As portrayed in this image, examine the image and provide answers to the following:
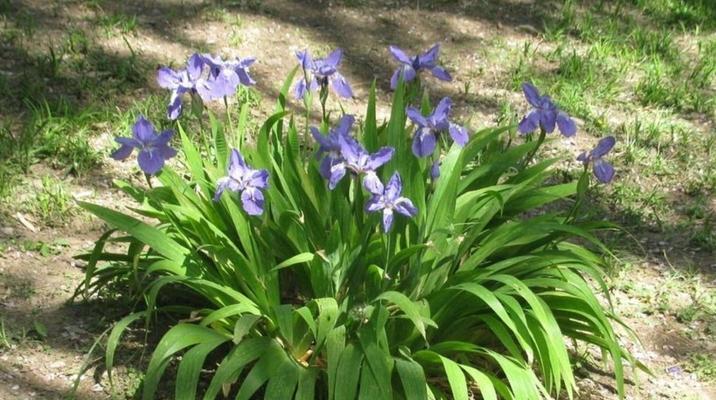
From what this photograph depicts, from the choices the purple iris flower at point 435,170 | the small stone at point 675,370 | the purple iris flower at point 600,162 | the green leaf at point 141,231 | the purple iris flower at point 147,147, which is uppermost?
the purple iris flower at point 147,147

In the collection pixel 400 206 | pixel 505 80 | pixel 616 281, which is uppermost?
pixel 400 206

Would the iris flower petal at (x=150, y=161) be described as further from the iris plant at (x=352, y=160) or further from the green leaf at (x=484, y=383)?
the green leaf at (x=484, y=383)

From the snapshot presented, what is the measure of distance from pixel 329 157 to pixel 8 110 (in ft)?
7.49

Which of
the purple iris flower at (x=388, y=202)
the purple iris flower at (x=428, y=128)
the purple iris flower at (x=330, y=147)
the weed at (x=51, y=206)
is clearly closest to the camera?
the purple iris flower at (x=388, y=202)

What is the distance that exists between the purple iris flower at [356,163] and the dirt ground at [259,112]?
1008 millimetres

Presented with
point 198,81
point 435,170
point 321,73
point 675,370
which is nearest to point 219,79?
point 198,81

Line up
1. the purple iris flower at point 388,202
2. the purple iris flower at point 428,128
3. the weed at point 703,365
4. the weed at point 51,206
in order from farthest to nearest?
1. the weed at point 51,206
2. the weed at point 703,365
3. the purple iris flower at point 428,128
4. the purple iris flower at point 388,202

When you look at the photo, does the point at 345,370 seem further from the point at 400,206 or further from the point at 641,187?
the point at 641,187

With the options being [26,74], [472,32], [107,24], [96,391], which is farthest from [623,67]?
[96,391]

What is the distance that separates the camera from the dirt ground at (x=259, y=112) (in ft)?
10.3

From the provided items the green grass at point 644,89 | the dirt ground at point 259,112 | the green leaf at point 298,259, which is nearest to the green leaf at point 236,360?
the green leaf at point 298,259

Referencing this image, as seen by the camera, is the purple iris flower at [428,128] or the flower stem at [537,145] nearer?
the purple iris flower at [428,128]

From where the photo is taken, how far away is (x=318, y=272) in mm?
2863

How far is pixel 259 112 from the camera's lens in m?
4.65
